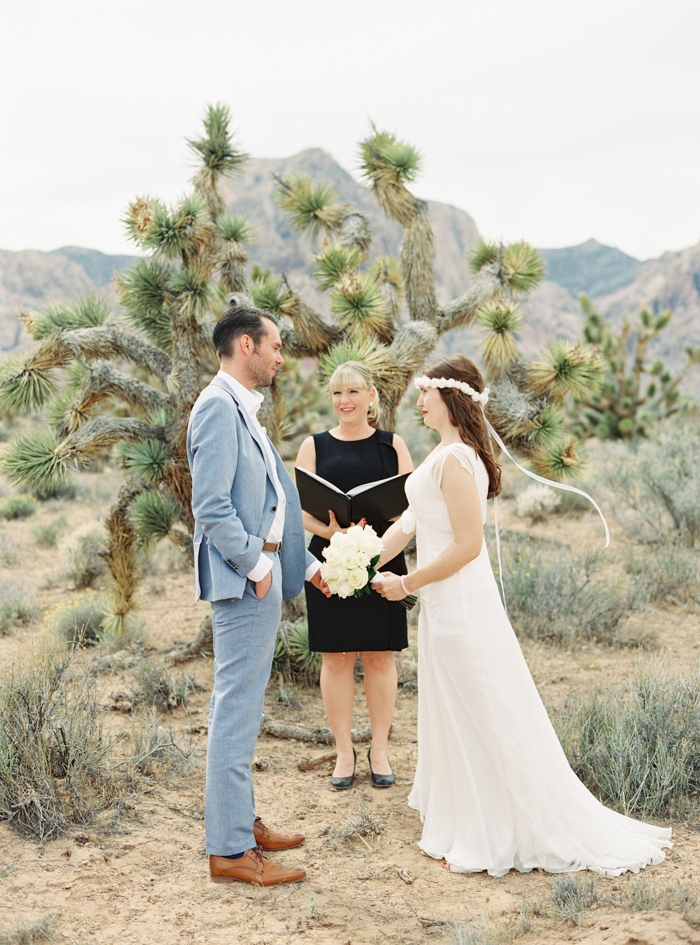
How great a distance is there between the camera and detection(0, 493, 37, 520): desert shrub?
12.5m

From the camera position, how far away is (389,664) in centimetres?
372

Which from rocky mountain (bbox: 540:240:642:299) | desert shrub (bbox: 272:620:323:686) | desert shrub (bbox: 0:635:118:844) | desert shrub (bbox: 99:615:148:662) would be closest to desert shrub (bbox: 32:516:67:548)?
desert shrub (bbox: 99:615:148:662)

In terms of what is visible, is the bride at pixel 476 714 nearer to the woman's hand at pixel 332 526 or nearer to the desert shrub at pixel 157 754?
the woman's hand at pixel 332 526

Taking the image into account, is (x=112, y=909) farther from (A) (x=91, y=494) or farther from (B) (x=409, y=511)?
(A) (x=91, y=494)

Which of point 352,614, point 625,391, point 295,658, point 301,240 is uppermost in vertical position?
point 301,240

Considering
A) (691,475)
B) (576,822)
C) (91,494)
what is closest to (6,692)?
(576,822)

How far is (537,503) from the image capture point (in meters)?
10.9

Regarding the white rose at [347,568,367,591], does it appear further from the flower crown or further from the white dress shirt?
the flower crown

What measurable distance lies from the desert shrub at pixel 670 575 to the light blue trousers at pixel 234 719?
4947mm

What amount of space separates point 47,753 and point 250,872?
A: 105 cm

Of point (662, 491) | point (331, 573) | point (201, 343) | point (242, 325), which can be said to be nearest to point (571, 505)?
point (662, 491)

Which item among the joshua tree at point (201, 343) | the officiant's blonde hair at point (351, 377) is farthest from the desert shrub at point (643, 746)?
the joshua tree at point (201, 343)

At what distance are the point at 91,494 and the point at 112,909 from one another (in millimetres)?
12434

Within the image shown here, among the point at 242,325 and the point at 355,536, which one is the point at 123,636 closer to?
the point at 355,536
